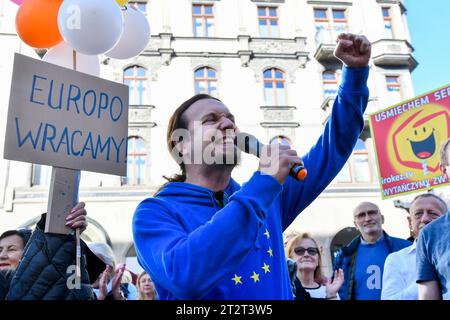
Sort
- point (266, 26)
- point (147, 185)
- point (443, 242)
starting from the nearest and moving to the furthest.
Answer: point (443, 242) → point (147, 185) → point (266, 26)

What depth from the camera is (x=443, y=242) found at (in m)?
2.01

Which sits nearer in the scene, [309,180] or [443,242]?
[309,180]

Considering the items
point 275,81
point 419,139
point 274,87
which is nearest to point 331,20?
point 275,81

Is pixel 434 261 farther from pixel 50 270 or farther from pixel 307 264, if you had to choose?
pixel 307 264

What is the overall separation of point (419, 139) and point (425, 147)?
15 cm

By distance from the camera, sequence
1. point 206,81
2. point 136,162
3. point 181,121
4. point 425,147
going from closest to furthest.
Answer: point 181,121 < point 425,147 < point 136,162 < point 206,81

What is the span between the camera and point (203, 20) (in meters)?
15.3

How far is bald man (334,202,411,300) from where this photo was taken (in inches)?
147

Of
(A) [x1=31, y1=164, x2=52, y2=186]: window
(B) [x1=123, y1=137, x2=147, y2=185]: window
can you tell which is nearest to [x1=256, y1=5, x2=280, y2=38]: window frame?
(B) [x1=123, y1=137, x2=147, y2=185]: window

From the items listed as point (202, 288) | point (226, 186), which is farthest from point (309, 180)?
point (202, 288)

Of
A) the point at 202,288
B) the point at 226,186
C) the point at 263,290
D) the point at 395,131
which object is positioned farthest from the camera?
the point at 395,131

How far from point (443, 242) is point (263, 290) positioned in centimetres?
112

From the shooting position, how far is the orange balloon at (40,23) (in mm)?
2576

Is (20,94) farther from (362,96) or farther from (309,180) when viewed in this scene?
(362,96)
